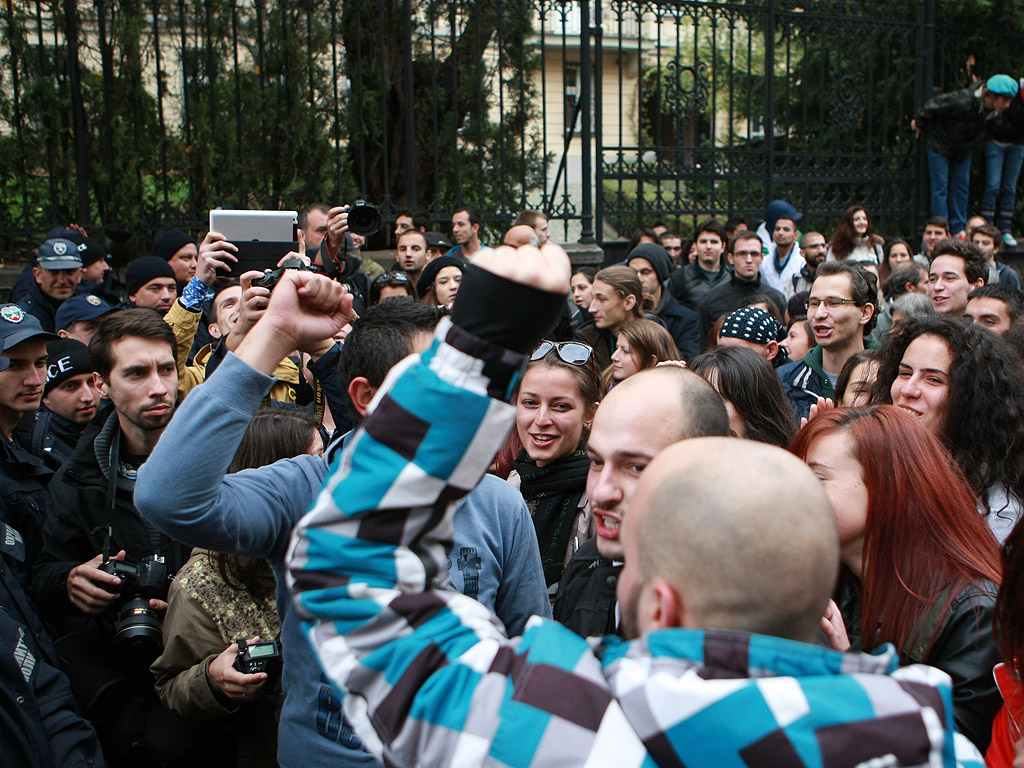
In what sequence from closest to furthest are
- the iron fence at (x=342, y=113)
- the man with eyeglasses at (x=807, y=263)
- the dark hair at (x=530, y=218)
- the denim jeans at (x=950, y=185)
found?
the iron fence at (x=342, y=113) < the man with eyeglasses at (x=807, y=263) < the dark hair at (x=530, y=218) < the denim jeans at (x=950, y=185)

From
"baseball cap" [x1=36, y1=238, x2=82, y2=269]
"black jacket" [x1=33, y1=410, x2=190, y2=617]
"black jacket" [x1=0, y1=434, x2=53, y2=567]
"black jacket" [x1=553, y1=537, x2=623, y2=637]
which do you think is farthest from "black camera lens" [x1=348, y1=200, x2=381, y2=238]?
"baseball cap" [x1=36, y1=238, x2=82, y2=269]

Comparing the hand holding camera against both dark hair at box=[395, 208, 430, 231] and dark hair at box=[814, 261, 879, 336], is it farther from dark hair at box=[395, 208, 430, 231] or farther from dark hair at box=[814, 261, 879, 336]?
dark hair at box=[395, 208, 430, 231]

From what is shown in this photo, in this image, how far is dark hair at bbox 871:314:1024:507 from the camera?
297 centimetres

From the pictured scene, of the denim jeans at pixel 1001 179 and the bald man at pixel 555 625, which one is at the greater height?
the denim jeans at pixel 1001 179

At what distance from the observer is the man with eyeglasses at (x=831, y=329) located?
4797 mm

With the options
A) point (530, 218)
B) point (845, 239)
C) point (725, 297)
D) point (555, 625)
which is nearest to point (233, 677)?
point (555, 625)

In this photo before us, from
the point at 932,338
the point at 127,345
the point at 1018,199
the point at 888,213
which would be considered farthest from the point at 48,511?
the point at 1018,199

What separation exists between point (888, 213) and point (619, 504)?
11.3 metres

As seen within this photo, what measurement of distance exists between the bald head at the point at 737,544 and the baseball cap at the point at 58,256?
20.6 feet

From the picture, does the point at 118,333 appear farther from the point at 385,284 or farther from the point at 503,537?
the point at 385,284

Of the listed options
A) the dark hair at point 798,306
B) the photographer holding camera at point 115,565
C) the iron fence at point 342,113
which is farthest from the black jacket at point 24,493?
the dark hair at point 798,306

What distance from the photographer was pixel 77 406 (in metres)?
4.41

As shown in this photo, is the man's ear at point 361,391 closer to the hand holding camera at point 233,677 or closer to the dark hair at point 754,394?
the hand holding camera at point 233,677

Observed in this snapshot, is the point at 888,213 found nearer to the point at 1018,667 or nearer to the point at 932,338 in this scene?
the point at 932,338
